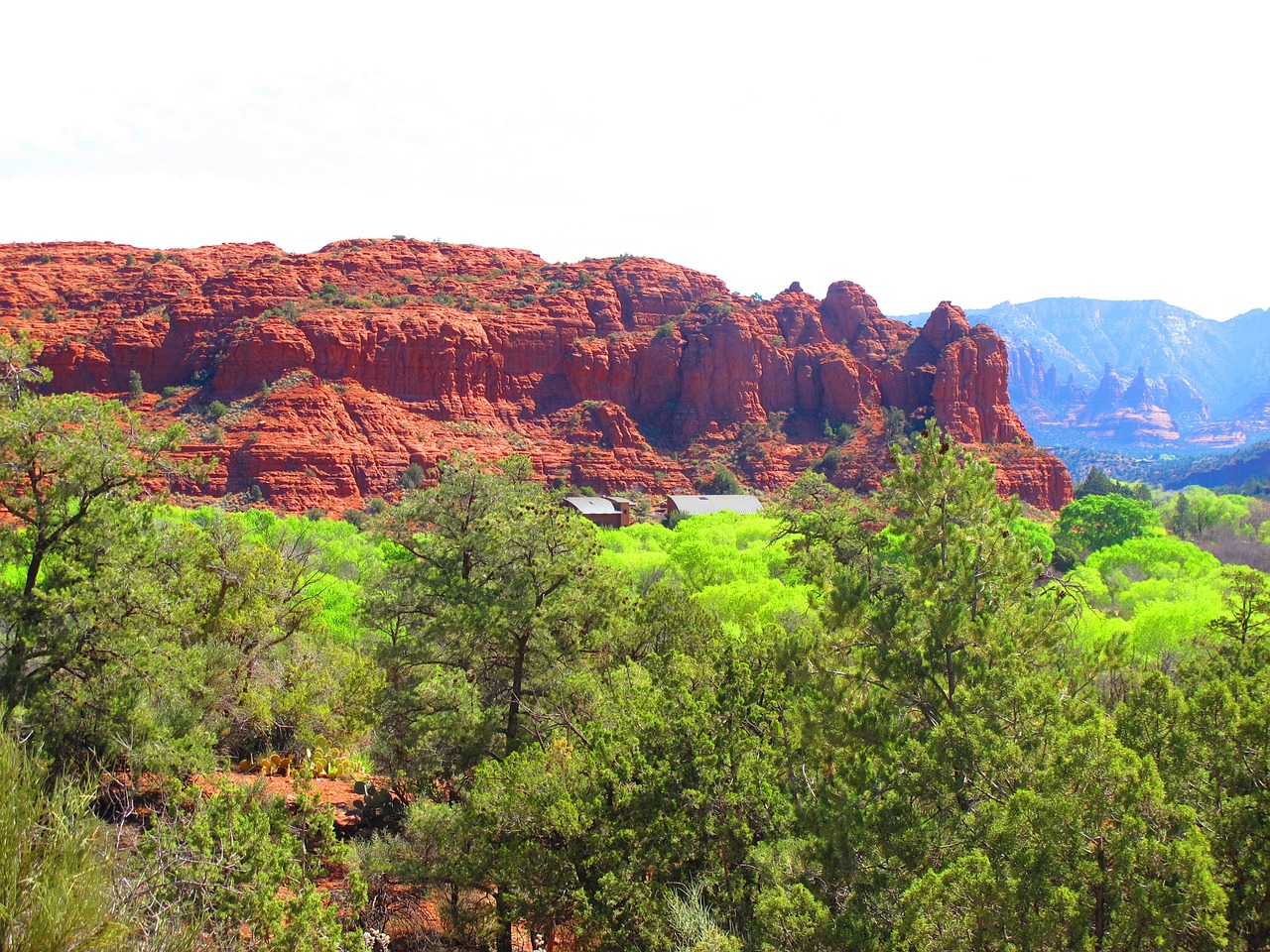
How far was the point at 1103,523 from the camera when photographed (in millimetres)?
63094

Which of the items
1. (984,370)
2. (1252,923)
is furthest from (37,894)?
(984,370)

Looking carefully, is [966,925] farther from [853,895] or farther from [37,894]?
[37,894]

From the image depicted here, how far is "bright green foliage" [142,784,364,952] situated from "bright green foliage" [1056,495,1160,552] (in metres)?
60.9

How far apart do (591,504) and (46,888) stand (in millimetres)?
67340

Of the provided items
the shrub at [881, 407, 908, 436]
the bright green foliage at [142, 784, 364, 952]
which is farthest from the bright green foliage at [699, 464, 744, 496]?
the bright green foliage at [142, 784, 364, 952]

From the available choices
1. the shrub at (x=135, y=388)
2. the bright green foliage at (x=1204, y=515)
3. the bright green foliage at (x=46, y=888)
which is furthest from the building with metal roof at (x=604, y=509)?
the bright green foliage at (x=46, y=888)

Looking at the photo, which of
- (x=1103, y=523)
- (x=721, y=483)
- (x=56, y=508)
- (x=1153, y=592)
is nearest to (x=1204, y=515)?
(x=1103, y=523)

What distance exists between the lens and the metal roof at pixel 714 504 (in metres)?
71.9

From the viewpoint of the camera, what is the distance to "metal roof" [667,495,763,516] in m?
71.9

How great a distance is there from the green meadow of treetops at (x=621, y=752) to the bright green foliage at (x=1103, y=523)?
46.3 metres

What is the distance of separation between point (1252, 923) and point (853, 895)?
10.6ft

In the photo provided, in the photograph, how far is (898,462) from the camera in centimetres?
1038

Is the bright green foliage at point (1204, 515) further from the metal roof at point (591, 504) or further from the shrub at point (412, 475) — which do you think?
the shrub at point (412, 475)

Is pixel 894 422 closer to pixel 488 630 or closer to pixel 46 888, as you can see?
pixel 488 630
